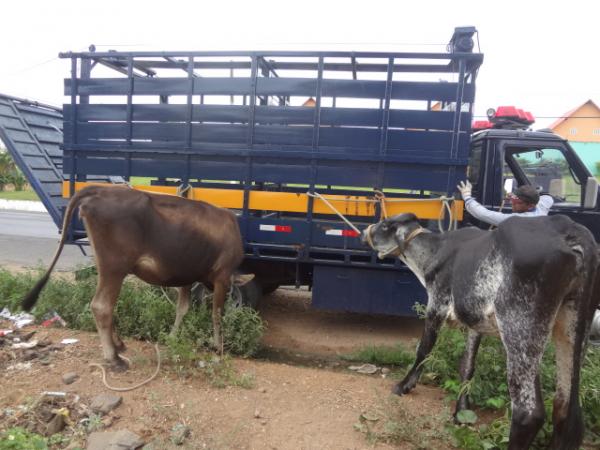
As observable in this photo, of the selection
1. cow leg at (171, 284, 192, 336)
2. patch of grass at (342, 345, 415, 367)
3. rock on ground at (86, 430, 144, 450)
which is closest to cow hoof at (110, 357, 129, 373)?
cow leg at (171, 284, 192, 336)

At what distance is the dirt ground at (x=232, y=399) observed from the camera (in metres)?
2.94

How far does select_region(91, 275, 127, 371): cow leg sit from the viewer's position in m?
3.71

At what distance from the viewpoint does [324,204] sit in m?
4.73

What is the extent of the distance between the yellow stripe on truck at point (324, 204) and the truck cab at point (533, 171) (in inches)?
21.7

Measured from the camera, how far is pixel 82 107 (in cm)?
507

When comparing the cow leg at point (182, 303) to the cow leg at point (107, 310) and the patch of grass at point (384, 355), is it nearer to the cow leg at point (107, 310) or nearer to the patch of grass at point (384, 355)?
the cow leg at point (107, 310)

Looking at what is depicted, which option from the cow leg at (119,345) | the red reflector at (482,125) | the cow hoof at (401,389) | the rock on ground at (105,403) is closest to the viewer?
the rock on ground at (105,403)

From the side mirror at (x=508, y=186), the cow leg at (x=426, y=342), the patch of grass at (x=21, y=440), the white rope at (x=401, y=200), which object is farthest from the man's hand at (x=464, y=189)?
the patch of grass at (x=21, y=440)

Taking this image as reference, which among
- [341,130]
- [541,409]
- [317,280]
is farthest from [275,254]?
[541,409]

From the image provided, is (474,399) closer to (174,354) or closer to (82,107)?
(174,354)

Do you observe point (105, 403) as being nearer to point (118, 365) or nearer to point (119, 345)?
point (118, 365)

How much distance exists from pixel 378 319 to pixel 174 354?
3004mm

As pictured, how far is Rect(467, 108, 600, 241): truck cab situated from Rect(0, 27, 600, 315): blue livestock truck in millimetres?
12

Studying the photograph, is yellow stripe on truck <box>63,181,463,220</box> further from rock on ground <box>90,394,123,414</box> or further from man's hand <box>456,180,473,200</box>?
rock on ground <box>90,394,123,414</box>
